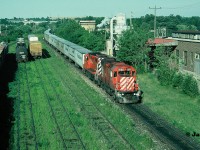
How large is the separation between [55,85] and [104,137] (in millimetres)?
17152

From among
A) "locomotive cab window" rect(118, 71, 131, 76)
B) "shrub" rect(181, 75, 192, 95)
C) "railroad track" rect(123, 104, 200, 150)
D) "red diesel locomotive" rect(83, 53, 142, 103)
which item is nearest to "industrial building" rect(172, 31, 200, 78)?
"shrub" rect(181, 75, 192, 95)

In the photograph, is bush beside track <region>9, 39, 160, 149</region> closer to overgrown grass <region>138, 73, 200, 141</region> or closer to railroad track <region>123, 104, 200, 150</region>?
railroad track <region>123, 104, 200, 150</region>

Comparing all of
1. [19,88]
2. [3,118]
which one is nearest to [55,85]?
[19,88]

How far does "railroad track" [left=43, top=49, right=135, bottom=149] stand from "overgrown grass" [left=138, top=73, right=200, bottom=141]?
4579 mm

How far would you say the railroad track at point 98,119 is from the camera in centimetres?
1821

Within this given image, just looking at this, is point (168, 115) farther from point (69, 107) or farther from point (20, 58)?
point (20, 58)

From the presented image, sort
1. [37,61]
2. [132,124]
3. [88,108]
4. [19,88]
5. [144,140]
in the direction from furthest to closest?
[37,61], [19,88], [88,108], [132,124], [144,140]

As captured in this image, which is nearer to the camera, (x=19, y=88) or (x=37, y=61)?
(x=19, y=88)

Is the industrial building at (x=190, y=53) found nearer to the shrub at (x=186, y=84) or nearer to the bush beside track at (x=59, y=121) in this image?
the shrub at (x=186, y=84)

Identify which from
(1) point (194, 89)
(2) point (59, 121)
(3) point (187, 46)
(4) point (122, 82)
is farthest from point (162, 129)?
(3) point (187, 46)

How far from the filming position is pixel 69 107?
84.6ft

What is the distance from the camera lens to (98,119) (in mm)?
22594

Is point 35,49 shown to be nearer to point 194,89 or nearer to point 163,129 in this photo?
point 194,89

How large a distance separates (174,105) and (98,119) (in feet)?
24.8
